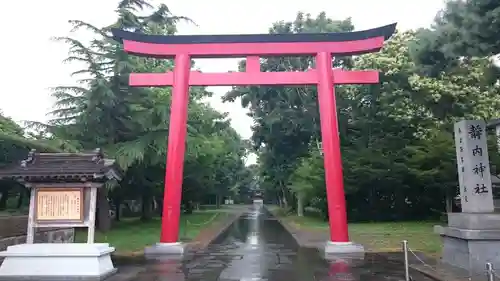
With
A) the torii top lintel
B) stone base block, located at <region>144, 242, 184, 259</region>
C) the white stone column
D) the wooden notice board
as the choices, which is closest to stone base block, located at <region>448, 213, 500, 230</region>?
the white stone column

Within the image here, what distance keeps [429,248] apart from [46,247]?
12367mm

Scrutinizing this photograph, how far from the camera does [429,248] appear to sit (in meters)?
15.8

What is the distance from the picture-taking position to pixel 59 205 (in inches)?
440

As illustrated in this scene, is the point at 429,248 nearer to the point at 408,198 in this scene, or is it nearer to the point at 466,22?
the point at 466,22

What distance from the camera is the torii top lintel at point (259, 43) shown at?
16.5 meters

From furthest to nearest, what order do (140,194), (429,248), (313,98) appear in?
(313,98)
(140,194)
(429,248)

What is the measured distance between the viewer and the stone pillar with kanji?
34.7ft

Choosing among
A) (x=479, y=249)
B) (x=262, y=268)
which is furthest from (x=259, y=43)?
(x=479, y=249)

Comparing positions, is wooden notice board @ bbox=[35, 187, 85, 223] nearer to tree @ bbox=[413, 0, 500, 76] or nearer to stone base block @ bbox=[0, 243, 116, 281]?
Result: stone base block @ bbox=[0, 243, 116, 281]

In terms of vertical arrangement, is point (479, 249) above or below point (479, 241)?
below

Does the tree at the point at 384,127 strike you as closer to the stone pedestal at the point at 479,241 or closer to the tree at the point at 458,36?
the tree at the point at 458,36

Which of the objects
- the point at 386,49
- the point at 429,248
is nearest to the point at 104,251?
the point at 429,248

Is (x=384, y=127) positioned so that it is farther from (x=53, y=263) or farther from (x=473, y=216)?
(x=53, y=263)

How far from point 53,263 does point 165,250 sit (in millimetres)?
4802
